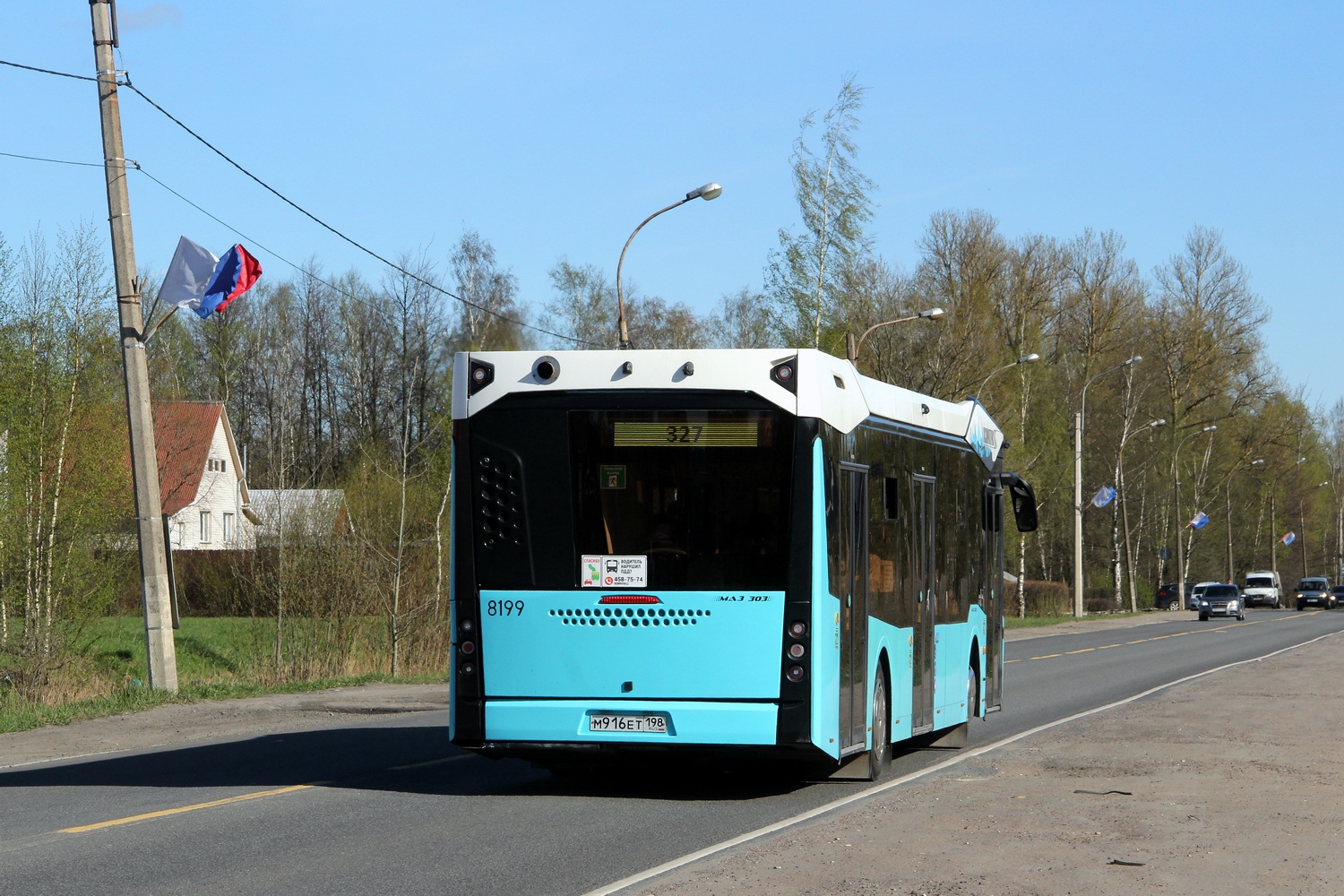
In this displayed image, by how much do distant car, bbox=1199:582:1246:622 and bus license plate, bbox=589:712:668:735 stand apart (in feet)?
192

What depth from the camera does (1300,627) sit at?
177 ft

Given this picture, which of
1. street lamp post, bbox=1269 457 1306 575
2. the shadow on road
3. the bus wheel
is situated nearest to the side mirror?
the bus wheel

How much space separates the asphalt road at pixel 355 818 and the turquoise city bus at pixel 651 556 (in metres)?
0.67

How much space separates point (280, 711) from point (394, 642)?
8.42 m

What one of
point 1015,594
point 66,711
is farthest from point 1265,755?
point 1015,594

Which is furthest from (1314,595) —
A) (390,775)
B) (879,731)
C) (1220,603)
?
(390,775)

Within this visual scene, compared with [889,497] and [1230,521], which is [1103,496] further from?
[889,497]

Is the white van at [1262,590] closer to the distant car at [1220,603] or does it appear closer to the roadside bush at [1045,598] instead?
the distant car at [1220,603]

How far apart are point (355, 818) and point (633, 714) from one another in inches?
75.7

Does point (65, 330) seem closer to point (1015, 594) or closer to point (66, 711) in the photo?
point (66, 711)

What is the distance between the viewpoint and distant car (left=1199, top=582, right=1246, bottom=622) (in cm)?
6544

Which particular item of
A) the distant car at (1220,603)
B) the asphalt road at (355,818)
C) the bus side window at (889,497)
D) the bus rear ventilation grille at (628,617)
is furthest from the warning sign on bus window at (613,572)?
the distant car at (1220,603)

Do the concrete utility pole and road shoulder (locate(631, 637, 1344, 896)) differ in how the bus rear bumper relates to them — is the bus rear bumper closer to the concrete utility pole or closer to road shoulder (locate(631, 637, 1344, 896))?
road shoulder (locate(631, 637, 1344, 896))

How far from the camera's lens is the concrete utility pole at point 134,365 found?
19.8 m
